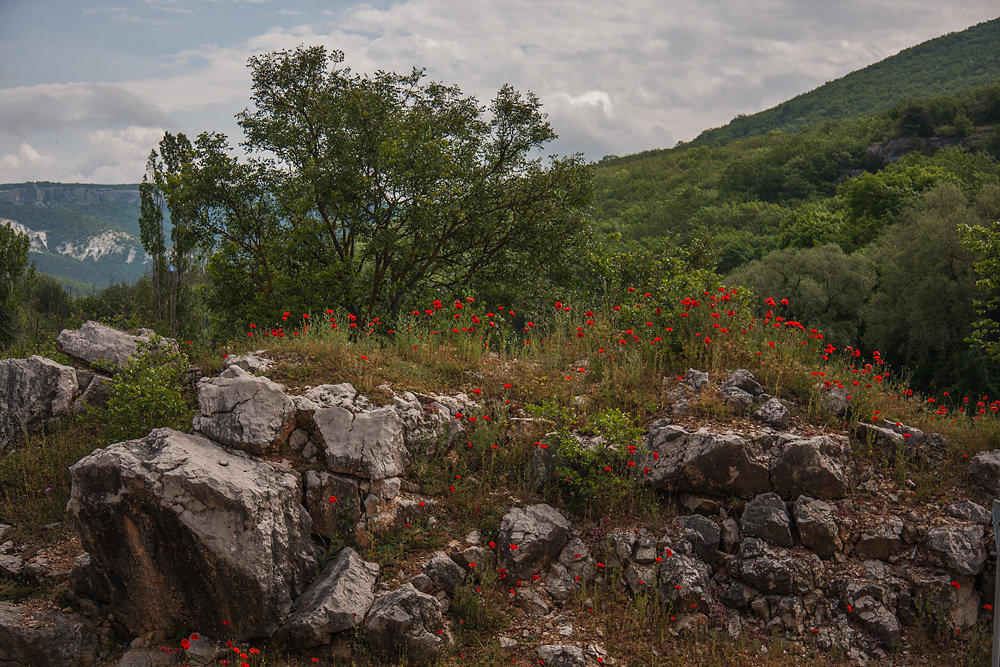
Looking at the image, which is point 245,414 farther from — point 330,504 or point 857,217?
point 857,217

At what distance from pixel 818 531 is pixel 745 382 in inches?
71.4

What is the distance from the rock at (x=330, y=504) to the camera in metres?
5.98

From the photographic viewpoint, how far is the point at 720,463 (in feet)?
20.7

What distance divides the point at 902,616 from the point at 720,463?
209cm

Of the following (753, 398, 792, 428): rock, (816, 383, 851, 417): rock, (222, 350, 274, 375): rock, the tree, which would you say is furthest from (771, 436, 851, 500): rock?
the tree

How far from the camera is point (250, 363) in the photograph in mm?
6918

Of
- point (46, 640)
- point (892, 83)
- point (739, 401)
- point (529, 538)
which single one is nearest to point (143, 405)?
point (46, 640)

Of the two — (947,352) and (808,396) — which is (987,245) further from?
(947,352)

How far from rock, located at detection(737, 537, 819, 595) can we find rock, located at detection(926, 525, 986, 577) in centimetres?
113

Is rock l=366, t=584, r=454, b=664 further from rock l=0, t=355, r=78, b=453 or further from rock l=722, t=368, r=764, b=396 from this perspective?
rock l=0, t=355, r=78, b=453

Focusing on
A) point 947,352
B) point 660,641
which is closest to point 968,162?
point 947,352

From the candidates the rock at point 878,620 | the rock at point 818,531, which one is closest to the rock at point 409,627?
the rock at point 818,531

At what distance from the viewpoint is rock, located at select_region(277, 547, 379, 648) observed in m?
5.24

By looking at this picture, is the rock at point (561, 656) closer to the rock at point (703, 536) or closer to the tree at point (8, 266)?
the rock at point (703, 536)
